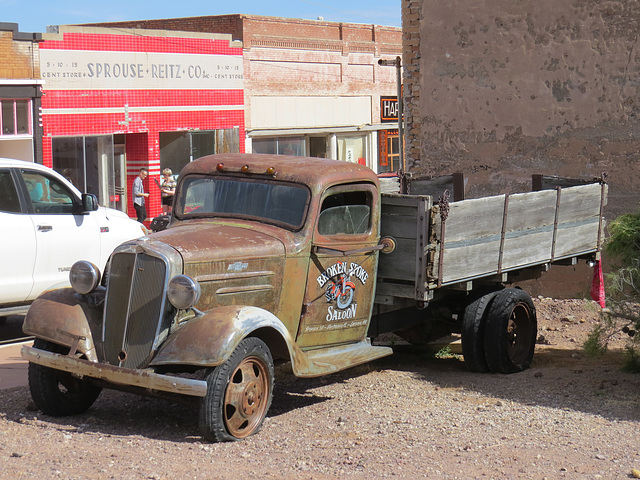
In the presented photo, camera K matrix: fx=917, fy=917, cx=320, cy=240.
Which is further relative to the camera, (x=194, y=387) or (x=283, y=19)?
(x=283, y=19)

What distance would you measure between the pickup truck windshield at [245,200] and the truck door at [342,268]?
0.21 meters

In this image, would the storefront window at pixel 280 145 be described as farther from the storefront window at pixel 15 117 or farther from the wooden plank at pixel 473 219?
the wooden plank at pixel 473 219

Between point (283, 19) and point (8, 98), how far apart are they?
12474mm

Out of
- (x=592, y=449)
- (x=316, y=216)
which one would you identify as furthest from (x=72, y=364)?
(x=592, y=449)

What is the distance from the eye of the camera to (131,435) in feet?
20.8

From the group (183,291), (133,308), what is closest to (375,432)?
(183,291)

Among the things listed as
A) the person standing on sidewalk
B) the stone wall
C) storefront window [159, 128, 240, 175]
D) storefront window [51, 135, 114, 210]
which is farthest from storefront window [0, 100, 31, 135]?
the stone wall

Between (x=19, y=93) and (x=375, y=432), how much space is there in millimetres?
17170

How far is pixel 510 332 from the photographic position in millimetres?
8789

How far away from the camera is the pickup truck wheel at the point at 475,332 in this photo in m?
8.49

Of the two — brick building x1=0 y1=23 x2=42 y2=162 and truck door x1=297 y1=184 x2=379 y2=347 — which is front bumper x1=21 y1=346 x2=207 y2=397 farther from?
brick building x1=0 y1=23 x2=42 y2=162

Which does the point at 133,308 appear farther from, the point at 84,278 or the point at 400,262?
the point at 400,262

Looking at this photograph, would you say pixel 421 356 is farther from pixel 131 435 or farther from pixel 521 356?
pixel 131 435

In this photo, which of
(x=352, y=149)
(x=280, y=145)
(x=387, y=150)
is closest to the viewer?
(x=280, y=145)
